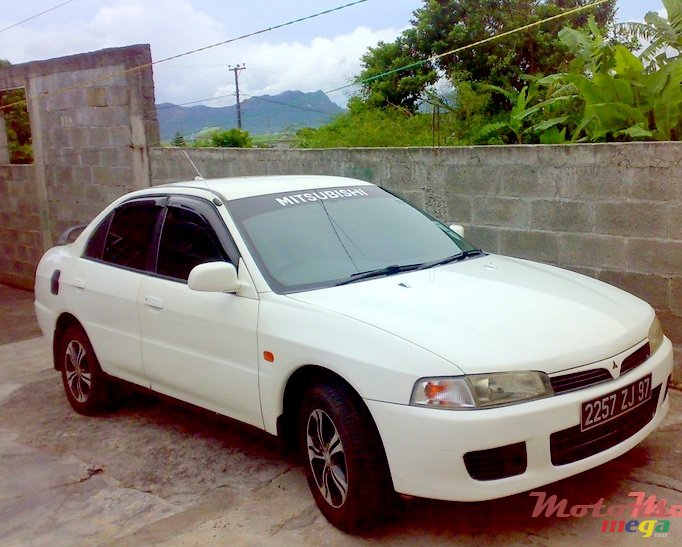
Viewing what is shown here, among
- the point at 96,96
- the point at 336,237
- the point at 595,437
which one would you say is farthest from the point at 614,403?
the point at 96,96

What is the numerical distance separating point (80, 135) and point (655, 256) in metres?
8.06

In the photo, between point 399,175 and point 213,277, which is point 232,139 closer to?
point 399,175

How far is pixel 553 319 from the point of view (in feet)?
12.2

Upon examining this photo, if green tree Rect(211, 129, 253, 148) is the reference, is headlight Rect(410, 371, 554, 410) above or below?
below

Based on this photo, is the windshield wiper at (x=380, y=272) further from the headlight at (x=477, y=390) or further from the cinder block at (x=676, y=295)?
the cinder block at (x=676, y=295)

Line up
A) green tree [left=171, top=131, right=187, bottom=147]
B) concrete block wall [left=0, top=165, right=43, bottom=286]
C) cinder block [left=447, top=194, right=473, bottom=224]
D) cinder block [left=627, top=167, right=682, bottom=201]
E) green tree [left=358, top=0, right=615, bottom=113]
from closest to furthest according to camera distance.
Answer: cinder block [left=627, top=167, right=682, bottom=201] < cinder block [left=447, top=194, right=473, bottom=224] < green tree [left=171, top=131, right=187, bottom=147] < concrete block wall [left=0, top=165, right=43, bottom=286] < green tree [left=358, top=0, right=615, bottom=113]

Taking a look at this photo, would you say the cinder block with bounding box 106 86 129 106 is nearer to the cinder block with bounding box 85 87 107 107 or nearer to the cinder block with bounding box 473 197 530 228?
the cinder block with bounding box 85 87 107 107

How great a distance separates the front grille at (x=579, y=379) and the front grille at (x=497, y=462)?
0.98 feet

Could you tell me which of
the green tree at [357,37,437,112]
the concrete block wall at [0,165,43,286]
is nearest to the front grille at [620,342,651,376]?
the concrete block wall at [0,165,43,286]

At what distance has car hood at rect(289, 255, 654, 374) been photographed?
3.41m

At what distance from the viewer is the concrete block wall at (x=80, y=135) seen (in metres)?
9.96

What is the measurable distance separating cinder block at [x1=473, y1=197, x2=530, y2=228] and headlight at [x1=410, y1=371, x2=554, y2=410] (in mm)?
2984

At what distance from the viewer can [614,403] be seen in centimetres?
356

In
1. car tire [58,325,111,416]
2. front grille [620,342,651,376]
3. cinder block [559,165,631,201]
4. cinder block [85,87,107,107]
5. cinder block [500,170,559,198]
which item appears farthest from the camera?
cinder block [85,87,107,107]
